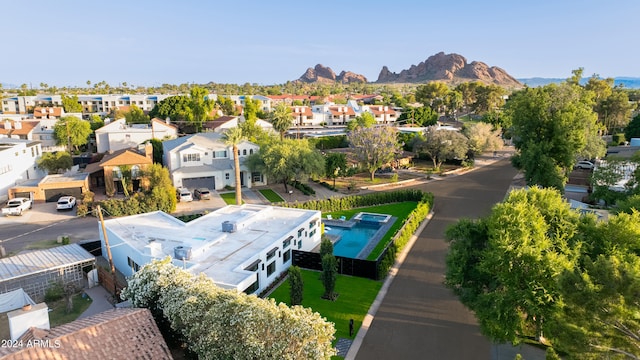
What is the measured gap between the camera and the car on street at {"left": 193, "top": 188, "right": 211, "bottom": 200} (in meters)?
45.8

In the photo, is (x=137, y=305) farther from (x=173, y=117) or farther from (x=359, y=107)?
(x=359, y=107)

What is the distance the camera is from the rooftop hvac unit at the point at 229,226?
95.6 ft

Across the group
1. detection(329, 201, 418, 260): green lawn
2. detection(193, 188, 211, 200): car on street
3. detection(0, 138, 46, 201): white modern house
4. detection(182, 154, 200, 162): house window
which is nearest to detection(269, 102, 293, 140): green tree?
detection(182, 154, 200, 162): house window

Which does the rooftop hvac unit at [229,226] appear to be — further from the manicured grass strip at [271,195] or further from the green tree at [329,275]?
the manicured grass strip at [271,195]

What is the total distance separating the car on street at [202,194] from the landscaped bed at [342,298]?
69.5 ft

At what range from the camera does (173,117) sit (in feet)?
277

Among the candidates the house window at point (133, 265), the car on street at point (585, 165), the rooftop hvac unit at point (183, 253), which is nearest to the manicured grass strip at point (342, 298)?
the rooftop hvac unit at point (183, 253)

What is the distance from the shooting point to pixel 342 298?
24750mm

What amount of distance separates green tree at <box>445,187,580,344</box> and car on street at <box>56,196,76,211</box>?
123 ft

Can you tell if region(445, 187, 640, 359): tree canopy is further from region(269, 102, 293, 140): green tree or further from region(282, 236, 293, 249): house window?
region(269, 102, 293, 140): green tree

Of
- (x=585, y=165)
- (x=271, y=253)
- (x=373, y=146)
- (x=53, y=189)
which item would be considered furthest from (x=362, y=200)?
(x=585, y=165)

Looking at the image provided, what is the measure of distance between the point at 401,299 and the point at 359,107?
96.2 meters

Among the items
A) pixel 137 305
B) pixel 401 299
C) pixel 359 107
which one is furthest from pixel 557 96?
pixel 359 107

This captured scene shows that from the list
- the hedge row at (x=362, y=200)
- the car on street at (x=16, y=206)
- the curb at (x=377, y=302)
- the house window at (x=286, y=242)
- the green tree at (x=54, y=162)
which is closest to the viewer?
the curb at (x=377, y=302)
